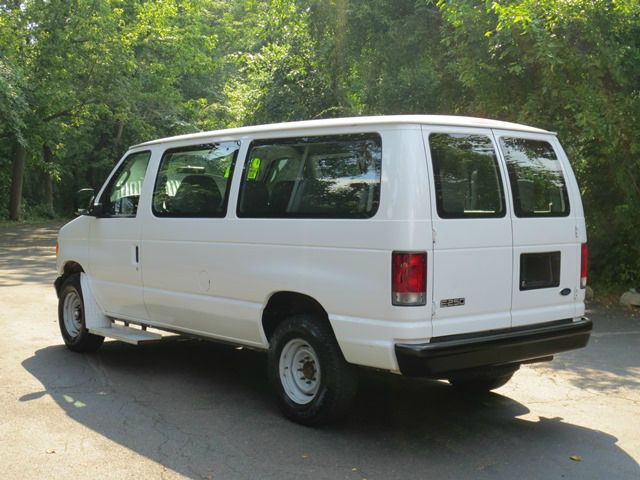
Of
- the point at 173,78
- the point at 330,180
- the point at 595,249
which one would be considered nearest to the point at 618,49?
the point at 595,249

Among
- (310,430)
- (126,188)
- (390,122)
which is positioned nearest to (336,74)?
(126,188)

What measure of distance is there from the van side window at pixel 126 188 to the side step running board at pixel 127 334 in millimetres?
1083

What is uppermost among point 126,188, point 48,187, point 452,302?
point 48,187

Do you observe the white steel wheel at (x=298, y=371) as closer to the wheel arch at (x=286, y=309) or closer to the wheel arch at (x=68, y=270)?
the wheel arch at (x=286, y=309)

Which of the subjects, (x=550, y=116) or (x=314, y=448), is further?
(x=550, y=116)

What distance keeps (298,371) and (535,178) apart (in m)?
2.27

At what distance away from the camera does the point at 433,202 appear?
15.8 ft

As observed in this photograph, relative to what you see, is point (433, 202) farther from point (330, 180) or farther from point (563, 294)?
point (563, 294)

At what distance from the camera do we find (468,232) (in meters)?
4.95

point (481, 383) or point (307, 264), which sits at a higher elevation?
point (307, 264)

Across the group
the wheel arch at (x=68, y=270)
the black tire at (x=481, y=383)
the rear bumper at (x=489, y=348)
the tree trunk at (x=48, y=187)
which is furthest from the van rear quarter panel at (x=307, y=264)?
the tree trunk at (x=48, y=187)

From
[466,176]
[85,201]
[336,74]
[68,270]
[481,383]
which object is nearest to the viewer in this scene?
[466,176]

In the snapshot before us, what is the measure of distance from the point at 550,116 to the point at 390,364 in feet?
25.1

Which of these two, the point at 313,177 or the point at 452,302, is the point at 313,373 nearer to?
the point at 452,302
